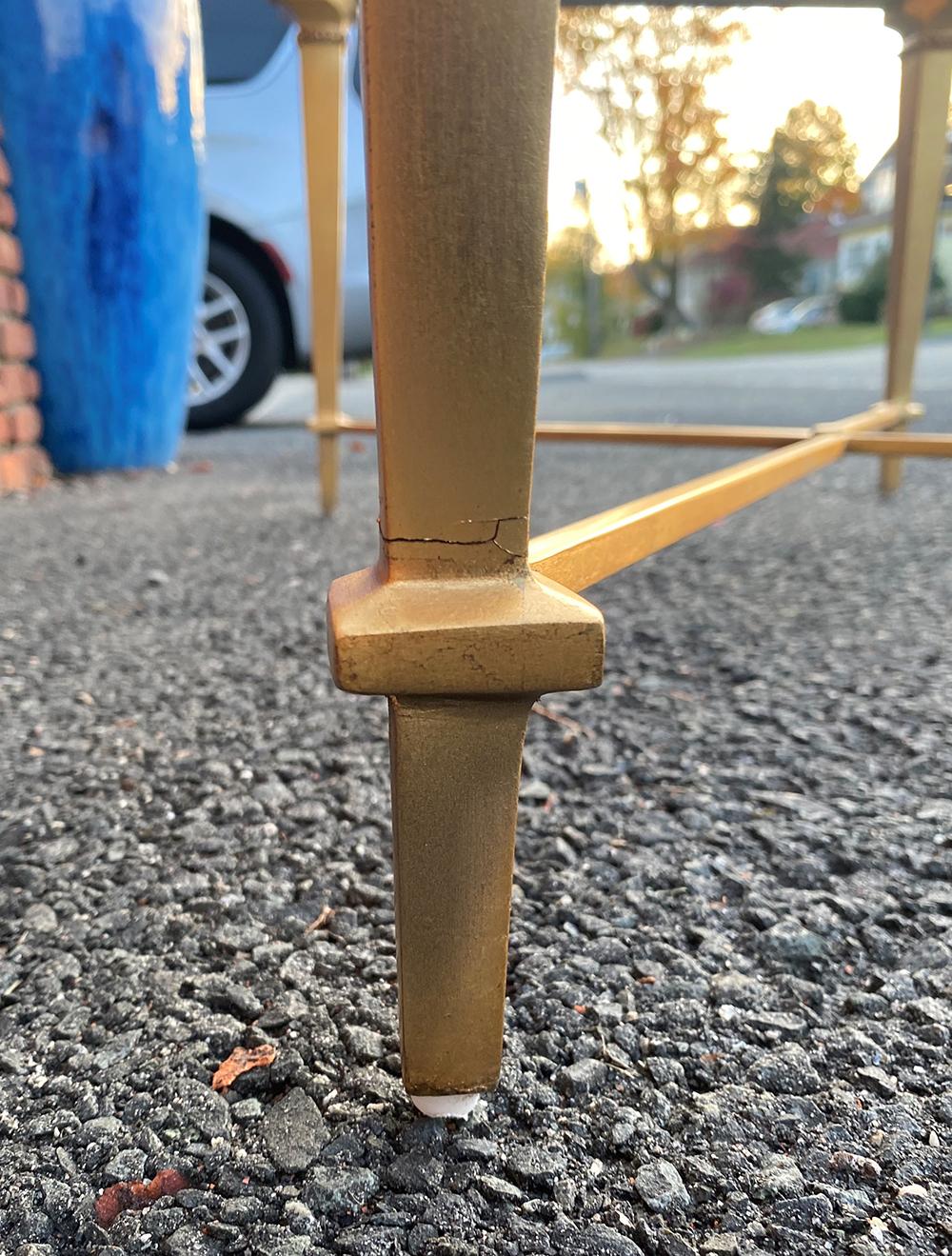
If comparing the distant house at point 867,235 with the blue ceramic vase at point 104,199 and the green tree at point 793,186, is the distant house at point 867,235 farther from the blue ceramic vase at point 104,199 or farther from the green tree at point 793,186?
the blue ceramic vase at point 104,199

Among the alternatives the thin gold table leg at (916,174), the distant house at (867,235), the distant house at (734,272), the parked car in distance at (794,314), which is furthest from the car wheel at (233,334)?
the distant house at (734,272)

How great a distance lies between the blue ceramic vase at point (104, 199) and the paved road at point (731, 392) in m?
1.91

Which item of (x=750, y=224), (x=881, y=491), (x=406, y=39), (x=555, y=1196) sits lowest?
(x=555, y=1196)

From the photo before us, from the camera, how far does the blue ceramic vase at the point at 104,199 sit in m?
2.19

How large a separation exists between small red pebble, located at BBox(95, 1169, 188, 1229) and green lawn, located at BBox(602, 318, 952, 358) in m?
9.96

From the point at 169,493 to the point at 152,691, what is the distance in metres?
1.38

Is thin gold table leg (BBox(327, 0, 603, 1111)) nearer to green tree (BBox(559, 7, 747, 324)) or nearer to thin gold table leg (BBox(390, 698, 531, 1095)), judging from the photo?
thin gold table leg (BBox(390, 698, 531, 1095))

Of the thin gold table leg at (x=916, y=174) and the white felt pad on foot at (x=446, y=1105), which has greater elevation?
the thin gold table leg at (x=916, y=174)

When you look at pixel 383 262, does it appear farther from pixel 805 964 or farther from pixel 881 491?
pixel 881 491

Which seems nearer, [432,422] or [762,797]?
[432,422]

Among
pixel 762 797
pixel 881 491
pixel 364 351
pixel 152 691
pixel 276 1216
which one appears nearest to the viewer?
pixel 276 1216

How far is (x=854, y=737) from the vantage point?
966mm

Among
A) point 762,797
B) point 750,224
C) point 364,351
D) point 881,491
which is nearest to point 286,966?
point 762,797

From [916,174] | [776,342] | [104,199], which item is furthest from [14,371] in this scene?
[776,342]
